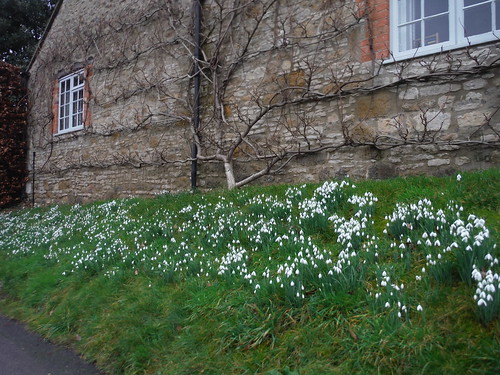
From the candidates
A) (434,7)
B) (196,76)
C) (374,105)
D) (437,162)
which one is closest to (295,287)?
(437,162)

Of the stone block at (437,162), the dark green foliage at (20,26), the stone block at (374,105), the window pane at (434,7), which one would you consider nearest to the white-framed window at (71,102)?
the dark green foliage at (20,26)

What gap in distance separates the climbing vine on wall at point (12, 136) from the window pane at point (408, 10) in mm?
14501

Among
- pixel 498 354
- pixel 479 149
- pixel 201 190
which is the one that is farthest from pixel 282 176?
pixel 498 354

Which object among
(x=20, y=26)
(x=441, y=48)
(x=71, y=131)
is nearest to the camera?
(x=441, y=48)

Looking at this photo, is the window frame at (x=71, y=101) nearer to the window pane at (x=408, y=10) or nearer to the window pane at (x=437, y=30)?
the window pane at (x=408, y=10)

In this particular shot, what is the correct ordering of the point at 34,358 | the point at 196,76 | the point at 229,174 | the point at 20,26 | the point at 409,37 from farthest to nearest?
the point at 20,26
the point at 196,76
the point at 229,174
the point at 409,37
the point at 34,358

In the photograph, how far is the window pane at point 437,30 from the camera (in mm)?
6289

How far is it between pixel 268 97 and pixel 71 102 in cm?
893

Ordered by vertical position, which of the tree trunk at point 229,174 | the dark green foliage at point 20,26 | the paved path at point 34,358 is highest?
the dark green foliage at point 20,26

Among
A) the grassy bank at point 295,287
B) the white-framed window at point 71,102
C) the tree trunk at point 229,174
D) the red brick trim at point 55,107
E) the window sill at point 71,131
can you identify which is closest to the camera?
the grassy bank at point 295,287

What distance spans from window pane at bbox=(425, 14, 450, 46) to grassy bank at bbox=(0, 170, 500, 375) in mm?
2776

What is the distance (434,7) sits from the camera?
6406 millimetres

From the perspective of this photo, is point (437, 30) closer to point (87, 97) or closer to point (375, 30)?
point (375, 30)

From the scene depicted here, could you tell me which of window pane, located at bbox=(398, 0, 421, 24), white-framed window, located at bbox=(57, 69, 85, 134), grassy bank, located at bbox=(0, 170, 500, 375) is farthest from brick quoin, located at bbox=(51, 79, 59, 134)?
window pane, located at bbox=(398, 0, 421, 24)
